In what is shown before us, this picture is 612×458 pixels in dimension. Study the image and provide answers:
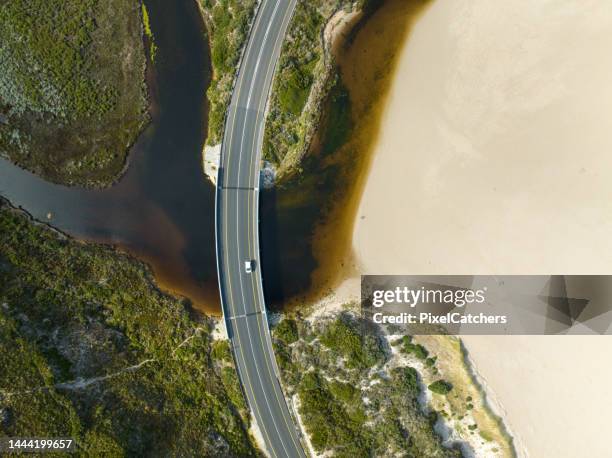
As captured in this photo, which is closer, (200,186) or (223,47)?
(223,47)

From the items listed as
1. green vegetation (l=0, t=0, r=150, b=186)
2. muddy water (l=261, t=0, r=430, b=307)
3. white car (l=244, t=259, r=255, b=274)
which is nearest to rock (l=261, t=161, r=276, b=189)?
muddy water (l=261, t=0, r=430, b=307)

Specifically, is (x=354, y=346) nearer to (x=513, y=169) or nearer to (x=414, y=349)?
(x=414, y=349)

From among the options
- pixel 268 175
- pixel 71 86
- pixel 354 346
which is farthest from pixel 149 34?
pixel 354 346

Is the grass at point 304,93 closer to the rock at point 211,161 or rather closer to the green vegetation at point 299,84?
the green vegetation at point 299,84

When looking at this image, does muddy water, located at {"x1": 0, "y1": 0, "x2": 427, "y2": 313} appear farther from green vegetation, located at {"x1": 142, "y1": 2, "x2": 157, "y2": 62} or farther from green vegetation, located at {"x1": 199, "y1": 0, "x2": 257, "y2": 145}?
green vegetation, located at {"x1": 199, "y1": 0, "x2": 257, "y2": 145}

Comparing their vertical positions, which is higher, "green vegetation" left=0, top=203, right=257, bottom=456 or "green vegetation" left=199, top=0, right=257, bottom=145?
"green vegetation" left=199, top=0, right=257, bottom=145
